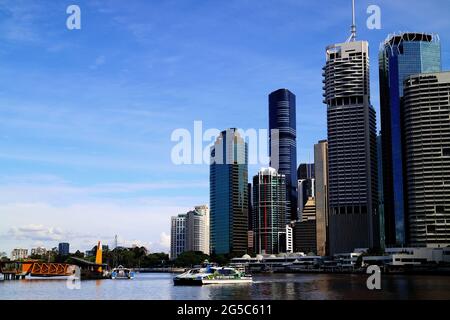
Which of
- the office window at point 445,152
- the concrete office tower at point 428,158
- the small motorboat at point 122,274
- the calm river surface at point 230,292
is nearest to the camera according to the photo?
the calm river surface at point 230,292

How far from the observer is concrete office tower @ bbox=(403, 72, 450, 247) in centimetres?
18762

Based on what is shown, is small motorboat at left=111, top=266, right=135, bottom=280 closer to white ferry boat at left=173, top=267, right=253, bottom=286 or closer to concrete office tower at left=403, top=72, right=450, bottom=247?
white ferry boat at left=173, top=267, right=253, bottom=286

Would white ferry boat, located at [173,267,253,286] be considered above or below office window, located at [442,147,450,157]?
below

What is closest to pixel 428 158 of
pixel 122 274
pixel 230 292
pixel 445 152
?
pixel 445 152

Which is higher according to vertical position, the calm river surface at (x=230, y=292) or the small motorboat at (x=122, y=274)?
the calm river surface at (x=230, y=292)

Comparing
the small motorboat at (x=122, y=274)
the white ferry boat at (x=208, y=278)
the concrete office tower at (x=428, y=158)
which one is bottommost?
the small motorboat at (x=122, y=274)

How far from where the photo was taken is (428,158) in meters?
192

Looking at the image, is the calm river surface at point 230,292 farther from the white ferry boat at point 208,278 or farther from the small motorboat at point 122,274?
the small motorboat at point 122,274

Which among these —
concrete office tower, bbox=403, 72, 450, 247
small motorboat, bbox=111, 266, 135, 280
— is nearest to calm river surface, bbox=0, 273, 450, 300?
small motorboat, bbox=111, 266, 135, 280

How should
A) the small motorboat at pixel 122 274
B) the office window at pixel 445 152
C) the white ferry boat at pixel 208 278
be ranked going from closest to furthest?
the white ferry boat at pixel 208 278
the small motorboat at pixel 122 274
the office window at pixel 445 152

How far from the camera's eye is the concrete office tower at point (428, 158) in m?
188

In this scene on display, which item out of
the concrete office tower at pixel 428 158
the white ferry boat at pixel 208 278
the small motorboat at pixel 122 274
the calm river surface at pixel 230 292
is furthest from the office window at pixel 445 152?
the small motorboat at pixel 122 274
